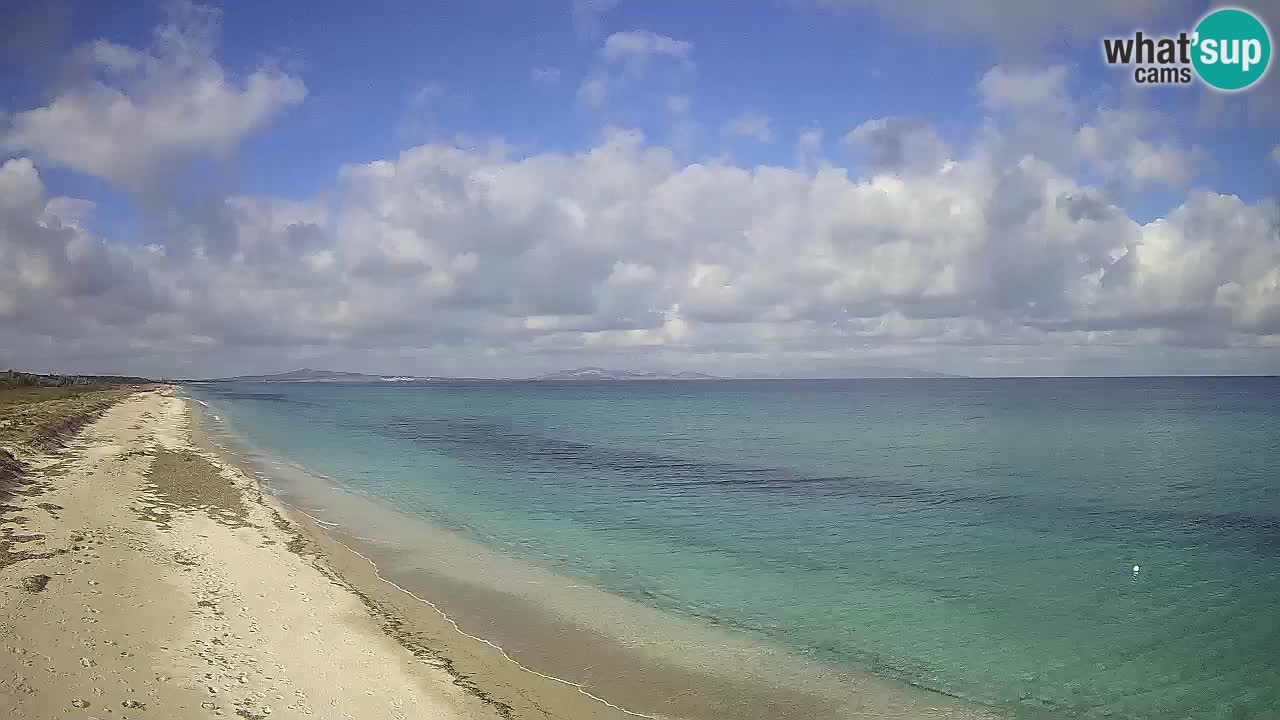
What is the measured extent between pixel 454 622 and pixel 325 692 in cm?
443

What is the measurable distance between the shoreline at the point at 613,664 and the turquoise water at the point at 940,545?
0.90 metres

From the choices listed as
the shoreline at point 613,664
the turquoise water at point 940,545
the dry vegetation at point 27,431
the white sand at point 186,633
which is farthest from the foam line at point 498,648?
the dry vegetation at point 27,431

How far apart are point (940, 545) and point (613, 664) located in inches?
573

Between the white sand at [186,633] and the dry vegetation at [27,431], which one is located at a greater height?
the dry vegetation at [27,431]

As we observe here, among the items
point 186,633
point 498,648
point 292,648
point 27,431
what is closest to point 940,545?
point 498,648

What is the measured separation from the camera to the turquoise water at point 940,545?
1366 cm

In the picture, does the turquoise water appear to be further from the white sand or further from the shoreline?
the white sand

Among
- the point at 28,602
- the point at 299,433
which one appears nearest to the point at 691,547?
the point at 28,602

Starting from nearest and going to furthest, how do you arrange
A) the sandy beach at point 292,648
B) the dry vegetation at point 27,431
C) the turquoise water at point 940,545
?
1. the sandy beach at point 292,648
2. the turquoise water at point 940,545
3. the dry vegetation at point 27,431

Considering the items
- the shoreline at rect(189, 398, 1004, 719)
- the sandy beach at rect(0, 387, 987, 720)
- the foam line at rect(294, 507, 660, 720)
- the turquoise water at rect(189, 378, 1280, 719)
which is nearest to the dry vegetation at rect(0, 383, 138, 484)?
the sandy beach at rect(0, 387, 987, 720)

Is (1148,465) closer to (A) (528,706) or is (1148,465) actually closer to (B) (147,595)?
(A) (528,706)

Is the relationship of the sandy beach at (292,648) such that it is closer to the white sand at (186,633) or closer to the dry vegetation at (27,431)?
the white sand at (186,633)

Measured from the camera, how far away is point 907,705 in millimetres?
11719

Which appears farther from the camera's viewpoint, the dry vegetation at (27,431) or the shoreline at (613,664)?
the dry vegetation at (27,431)
